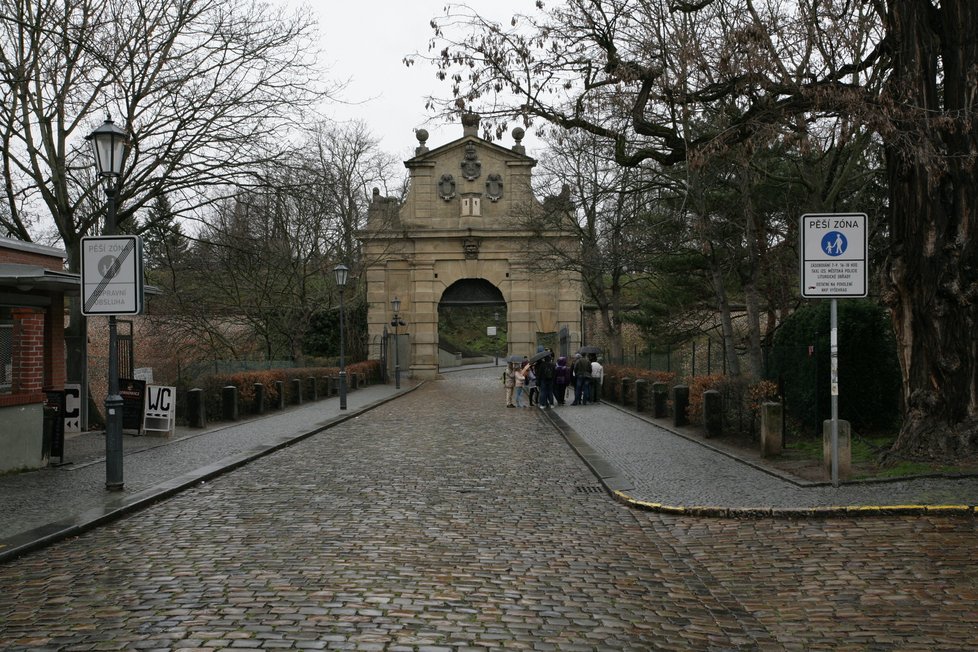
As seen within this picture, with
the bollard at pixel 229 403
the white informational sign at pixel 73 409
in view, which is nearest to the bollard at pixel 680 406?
the bollard at pixel 229 403

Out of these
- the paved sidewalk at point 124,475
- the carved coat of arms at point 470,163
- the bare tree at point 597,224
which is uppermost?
the carved coat of arms at point 470,163

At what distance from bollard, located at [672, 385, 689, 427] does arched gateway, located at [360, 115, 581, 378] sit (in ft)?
95.8

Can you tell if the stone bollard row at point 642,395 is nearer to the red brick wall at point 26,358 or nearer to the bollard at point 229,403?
the bollard at point 229,403

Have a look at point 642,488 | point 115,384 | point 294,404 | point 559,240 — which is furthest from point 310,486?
point 559,240

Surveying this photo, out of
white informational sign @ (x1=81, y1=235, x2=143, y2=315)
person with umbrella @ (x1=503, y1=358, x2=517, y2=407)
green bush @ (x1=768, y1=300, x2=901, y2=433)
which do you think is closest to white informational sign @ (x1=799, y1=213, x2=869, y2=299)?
green bush @ (x1=768, y1=300, x2=901, y2=433)

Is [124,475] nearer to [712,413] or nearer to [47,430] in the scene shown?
[47,430]

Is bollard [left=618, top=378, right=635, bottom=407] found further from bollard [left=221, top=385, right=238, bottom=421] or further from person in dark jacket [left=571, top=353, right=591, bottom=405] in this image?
bollard [left=221, top=385, right=238, bottom=421]

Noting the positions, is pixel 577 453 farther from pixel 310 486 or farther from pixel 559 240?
pixel 559 240

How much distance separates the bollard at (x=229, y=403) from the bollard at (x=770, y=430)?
1345cm

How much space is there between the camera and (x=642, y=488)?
1062 centimetres

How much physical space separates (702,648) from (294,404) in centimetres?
2455

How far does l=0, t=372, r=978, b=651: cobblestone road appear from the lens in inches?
209

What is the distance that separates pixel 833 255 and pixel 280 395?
756 inches

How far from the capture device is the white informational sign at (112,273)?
1080 centimetres
